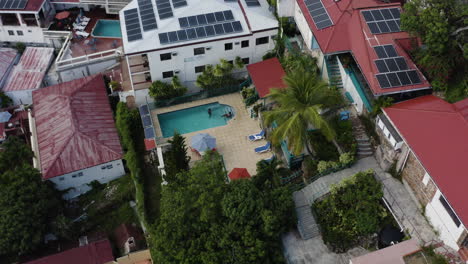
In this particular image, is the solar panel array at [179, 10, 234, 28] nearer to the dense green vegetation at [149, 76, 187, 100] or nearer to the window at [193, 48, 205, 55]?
the window at [193, 48, 205, 55]

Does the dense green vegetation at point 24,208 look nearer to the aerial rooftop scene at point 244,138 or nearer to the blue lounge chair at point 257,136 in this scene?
the aerial rooftop scene at point 244,138

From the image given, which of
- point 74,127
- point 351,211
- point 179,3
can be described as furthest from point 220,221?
point 179,3

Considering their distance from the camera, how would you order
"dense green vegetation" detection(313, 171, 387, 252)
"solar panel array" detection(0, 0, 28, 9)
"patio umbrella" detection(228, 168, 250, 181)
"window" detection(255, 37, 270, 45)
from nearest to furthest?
"dense green vegetation" detection(313, 171, 387, 252) → "patio umbrella" detection(228, 168, 250, 181) → "window" detection(255, 37, 270, 45) → "solar panel array" detection(0, 0, 28, 9)

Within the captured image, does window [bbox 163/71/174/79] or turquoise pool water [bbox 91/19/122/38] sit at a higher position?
turquoise pool water [bbox 91/19/122/38]

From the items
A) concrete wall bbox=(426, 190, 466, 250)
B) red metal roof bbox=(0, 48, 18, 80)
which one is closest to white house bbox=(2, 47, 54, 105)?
red metal roof bbox=(0, 48, 18, 80)

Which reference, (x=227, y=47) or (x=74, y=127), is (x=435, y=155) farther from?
(x=74, y=127)

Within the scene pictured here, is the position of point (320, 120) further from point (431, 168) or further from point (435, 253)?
point (435, 253)

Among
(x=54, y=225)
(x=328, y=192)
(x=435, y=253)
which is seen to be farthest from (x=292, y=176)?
(x=54, y=225)
